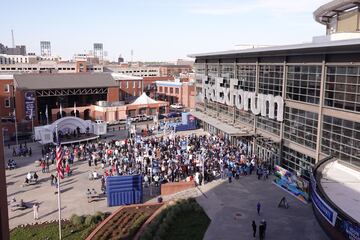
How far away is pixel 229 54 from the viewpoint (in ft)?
154

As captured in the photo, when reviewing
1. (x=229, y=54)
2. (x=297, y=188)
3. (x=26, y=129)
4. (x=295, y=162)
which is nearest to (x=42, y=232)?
(x=297, y=188)

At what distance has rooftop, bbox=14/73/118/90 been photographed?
63016 millimetres

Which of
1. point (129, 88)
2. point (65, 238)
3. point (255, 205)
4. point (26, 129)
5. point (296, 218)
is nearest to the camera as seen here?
point (65, 238)

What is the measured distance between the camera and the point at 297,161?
3359 cm

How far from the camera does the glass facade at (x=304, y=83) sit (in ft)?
99.9

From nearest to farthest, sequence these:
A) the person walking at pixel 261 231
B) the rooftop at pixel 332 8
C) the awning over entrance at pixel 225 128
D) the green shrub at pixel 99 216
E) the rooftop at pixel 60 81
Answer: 1. the person walking at pixel 261 231
2. the green shrub at pixel 99 216
3. the rooftop at pixel 332 8
4. the awning over entrance at pixel 225 128
5. the rooftop at pixel 60 81

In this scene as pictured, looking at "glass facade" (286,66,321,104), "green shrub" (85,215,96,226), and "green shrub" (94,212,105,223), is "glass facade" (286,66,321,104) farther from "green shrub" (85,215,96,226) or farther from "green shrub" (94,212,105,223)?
"green shrub" (85,215,96,226)

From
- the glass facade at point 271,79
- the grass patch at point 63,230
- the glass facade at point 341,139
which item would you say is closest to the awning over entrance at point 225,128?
the glass facade at point 271,79

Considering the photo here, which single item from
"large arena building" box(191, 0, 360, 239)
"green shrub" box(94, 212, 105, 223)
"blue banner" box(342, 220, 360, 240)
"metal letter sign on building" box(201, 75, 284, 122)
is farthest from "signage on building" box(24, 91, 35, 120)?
"blue banner" box(342, 220, 360, 240)

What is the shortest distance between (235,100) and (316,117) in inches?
621

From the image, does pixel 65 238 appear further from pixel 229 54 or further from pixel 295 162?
pixel 229 54

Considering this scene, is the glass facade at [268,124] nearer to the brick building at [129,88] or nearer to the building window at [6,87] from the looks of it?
the building window at [6,87]

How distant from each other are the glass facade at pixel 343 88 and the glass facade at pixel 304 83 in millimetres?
1274

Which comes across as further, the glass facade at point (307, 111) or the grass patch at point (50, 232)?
the glass facade at point (307, 111)
